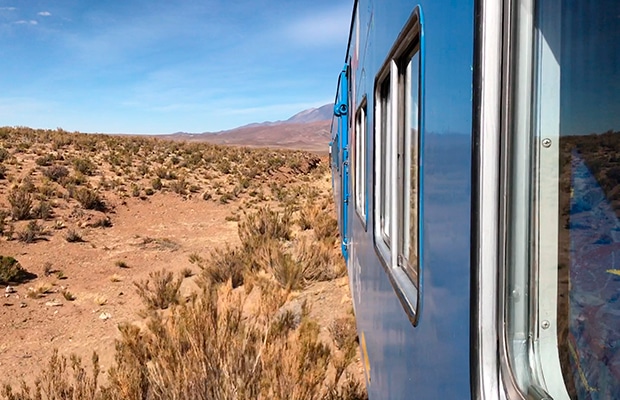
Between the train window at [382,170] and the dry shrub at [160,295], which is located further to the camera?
the dry shrub at [160,295]

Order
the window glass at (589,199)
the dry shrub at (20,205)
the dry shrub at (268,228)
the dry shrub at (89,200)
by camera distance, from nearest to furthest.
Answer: the window glass at (589,199), the dry shrub at (268,228), the dry shrub at (20,205), the dry shrub at (89,200)

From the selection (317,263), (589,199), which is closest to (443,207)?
(589,199)

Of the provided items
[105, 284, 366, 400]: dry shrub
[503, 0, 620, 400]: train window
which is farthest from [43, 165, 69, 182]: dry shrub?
[503, 0, 620, 400]: train window

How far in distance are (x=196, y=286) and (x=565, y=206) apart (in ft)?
32.6

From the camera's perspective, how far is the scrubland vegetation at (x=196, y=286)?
4.38 meters

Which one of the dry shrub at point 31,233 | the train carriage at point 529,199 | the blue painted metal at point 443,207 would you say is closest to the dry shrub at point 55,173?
the dry shrub at point 31,233

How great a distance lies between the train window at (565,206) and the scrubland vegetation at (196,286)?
130 inches

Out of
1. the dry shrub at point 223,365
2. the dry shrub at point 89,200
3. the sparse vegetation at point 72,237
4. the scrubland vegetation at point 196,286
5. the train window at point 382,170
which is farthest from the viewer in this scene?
the dry shrub at point 89,200

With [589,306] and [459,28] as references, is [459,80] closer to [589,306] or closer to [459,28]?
[459,28]

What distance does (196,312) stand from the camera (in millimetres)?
5246

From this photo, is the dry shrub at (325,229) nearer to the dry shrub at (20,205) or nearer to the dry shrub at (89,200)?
the dry shrub at (89,200)

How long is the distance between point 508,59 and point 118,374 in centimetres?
432

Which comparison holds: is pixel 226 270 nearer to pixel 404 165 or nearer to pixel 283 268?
pixel 283 268

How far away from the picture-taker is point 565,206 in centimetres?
95
